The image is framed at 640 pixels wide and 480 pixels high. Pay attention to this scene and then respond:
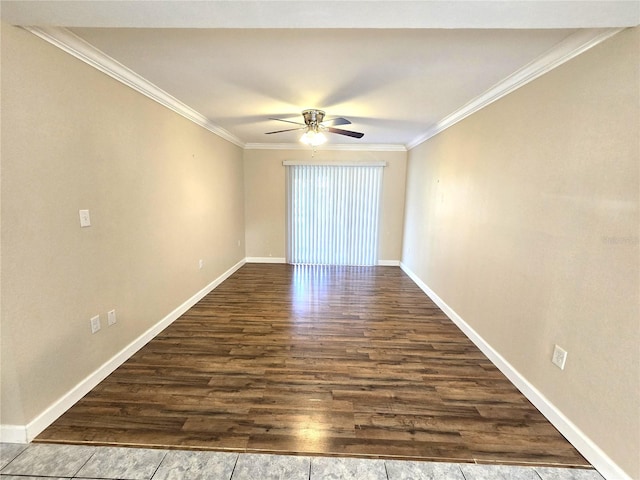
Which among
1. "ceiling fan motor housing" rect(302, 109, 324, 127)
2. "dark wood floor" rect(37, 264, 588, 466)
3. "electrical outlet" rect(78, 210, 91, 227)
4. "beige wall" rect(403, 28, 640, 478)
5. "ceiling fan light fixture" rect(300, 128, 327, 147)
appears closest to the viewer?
"beige wall" rect(403, 28, 640, 478)

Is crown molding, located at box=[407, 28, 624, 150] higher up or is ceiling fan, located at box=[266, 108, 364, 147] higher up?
crown molding, located at box=[407, 28, 624, 150]

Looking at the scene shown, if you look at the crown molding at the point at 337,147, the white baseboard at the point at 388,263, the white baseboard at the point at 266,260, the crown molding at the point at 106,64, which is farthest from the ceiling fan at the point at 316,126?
the white baseboard at the point at 388,263

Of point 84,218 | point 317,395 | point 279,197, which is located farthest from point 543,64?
point 279,197

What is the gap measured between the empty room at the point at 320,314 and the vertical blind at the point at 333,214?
2.16 meters

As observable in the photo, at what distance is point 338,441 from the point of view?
1.60m

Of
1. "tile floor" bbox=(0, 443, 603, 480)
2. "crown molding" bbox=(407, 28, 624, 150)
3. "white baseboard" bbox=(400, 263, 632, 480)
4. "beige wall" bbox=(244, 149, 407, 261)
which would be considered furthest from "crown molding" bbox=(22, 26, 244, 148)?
"white baseboard" bbox=(400, 263, 632, 480)

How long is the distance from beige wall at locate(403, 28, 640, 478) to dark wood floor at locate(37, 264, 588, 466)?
1.13ft

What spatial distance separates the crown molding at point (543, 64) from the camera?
5.07 ft

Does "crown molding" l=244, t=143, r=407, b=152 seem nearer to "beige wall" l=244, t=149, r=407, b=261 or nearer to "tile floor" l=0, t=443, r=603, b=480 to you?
"beige wall" l=244, t=149, r=407, b=261

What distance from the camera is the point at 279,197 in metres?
5.52

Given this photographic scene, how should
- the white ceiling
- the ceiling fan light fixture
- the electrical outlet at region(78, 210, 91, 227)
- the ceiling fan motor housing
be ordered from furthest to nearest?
the ceiling fan light fixture < the ceiling fan motor housing < the electrical outlet at region(78, 210, 91, 227) < the white ceiling

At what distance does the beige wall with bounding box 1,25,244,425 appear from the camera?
1484mm

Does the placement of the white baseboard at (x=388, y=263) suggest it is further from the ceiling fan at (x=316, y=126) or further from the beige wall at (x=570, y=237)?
the ceiling fan at (x=316, y=126)

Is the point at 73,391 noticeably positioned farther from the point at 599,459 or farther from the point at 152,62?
the point at 599,459
